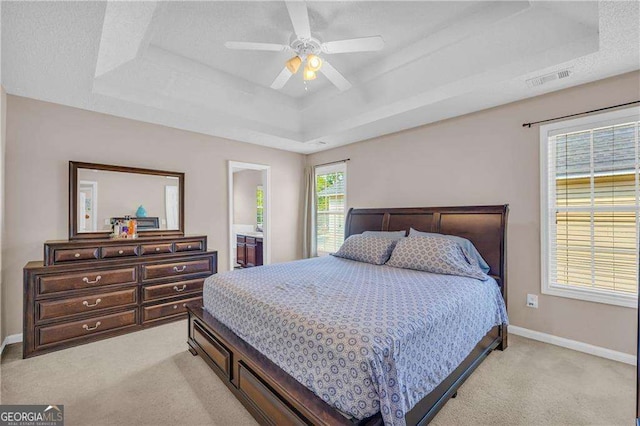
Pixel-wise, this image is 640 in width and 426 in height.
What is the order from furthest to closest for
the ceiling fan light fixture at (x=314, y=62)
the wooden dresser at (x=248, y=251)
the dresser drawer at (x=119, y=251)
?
the wooden dresser at (x=248, y=251) < the dresser drawer at (x=119, y=251) < the ceiling fan light fixture at (x=314, y=62)

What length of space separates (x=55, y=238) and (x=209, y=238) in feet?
5.66

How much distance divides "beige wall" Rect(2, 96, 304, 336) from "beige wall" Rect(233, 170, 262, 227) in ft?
7.59

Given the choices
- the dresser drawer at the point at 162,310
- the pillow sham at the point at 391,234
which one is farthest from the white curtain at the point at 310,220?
the dresser drawer at the point at 162,310

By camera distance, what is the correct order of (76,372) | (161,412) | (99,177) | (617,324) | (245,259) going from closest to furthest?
(161,412)
(76,372)
(617,324)
(99,177)
(245,259)

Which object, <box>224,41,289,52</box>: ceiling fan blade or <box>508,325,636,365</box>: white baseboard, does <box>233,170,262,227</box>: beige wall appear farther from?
<box>508,325,636,365</box>: white baseboard

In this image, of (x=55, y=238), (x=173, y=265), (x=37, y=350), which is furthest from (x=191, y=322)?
(x=55, y=238)

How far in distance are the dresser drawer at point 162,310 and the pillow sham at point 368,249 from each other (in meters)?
2.05

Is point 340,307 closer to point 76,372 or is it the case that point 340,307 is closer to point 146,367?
point 146,367

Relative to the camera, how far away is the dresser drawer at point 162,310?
3208mm

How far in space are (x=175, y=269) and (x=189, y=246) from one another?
338mm

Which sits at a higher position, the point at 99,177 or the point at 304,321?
the point at 99,177

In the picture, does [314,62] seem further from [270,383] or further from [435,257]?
[270,383]

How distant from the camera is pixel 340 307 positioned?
67.9 inches

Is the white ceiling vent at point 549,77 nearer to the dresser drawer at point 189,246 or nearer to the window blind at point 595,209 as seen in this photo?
the window blind at point 595,209
